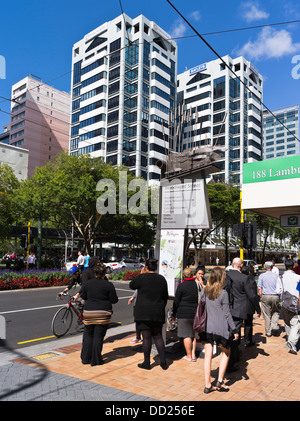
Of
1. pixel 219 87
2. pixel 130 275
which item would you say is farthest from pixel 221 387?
pixel 219 87

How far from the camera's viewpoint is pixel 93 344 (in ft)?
19.8

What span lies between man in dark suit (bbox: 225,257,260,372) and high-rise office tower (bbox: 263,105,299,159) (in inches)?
6306

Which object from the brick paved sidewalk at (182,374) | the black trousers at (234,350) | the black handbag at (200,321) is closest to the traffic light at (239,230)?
the brick paved sidewalk at (182,374)

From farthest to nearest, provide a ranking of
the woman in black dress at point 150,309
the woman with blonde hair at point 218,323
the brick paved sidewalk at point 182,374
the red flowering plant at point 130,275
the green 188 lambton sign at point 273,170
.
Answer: the red flowering plant at point 130,275 → the green 188 lambton sign at point 273,170 → the woman in black dress at point 150,309 → the woman with blonde hair at point 218,323 → the brick paved sidewalk at point 182,374

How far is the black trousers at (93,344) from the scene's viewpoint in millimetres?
5984

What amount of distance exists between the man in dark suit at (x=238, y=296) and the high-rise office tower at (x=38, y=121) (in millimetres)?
87465

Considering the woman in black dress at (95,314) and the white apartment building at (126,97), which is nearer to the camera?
the woman in black dress at (95,314)

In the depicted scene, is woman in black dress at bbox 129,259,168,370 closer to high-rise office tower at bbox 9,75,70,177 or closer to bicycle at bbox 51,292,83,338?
bicycle at bbox 51,292,83,338

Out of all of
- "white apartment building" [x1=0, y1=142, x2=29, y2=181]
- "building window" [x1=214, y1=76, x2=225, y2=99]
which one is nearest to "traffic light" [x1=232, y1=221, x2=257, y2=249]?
"white apartment building" [x1=0, y1=142, x2=29, y2=181]

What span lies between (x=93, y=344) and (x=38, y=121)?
318 feet

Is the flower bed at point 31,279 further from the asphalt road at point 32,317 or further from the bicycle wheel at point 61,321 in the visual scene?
the bicycle wheel at point 61,321

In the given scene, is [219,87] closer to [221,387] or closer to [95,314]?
[95,314]

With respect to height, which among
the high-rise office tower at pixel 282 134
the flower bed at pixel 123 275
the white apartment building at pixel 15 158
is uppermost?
the high-rise office tower at pixel 282 134

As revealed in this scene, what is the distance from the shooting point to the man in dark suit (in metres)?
6.42
